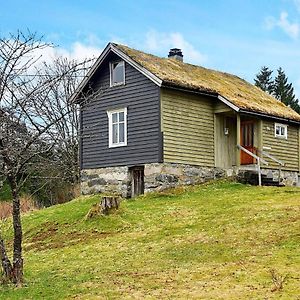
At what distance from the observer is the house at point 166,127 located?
87.3 ft

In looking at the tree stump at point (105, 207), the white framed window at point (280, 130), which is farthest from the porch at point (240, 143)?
the tree stump at point (105, 207)

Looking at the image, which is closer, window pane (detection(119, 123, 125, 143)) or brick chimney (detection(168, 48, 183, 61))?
window pane (detection(119, 123, 125, 143))

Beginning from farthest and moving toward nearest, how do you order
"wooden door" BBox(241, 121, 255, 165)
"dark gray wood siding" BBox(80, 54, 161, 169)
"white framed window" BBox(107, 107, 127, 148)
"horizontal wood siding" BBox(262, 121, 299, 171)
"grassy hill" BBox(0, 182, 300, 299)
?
"horizontal wood siding" BBox(262, 121, 299, 171), "wooden door" BBox(241, 121, 255, 165), "white framed window" BBox(107, 107, 127, 148), "dark gray wood siding" BBox(80, 54, 161, 169), "grassy hill" BBox(0, 182, 300, 299)

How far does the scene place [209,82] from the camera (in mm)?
29828

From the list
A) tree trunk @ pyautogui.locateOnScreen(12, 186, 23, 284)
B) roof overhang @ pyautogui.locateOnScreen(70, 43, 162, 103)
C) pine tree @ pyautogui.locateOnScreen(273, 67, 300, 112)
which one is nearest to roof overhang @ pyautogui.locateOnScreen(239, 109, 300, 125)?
roof overhang @ pyautogui.locateOnScreen(70, 43, 162, 103)

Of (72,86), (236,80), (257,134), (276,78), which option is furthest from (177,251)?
(276,78)

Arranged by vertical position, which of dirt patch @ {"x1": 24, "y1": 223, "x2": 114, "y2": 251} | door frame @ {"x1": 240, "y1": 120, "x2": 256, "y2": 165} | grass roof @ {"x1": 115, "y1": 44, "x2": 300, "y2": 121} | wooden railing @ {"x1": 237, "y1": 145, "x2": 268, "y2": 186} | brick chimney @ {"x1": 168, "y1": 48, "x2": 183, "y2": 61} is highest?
brick chimney @ {"x1": 168, "y1": 48, "x2": 183, "y2": 61}

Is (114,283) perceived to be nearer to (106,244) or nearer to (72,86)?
(106,244)

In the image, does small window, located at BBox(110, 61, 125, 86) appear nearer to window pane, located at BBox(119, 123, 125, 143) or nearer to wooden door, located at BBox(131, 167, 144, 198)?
window pane, located at BBox(119, 123, 125, 143)

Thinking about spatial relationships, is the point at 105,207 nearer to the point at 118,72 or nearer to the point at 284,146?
the point at 118,72

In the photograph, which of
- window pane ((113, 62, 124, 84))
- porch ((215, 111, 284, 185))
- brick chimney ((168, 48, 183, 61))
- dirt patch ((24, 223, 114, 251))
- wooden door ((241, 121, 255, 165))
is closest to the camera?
dirt patch ((24, 223, 114, 251))

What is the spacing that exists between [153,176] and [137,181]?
152 cm

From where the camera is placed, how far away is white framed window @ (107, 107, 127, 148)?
91.4 feet

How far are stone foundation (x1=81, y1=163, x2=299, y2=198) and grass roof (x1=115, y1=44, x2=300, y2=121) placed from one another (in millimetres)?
3112
